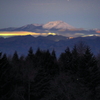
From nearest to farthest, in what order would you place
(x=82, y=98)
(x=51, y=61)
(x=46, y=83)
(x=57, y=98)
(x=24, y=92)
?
(x=82, y=98) → (x=57, y=98) → (x=24, y=92) → (x=46, y=83) → (x=51, y=61)

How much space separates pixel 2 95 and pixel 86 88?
1076 cm

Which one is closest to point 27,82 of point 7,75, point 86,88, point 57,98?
point 7,75

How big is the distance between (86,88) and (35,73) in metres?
8.32

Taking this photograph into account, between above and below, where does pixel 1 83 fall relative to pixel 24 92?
above

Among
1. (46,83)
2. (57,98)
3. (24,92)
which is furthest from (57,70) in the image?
(57,98)

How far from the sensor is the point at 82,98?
24219mm

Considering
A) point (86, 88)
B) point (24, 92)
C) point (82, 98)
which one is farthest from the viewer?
point (24, 92)

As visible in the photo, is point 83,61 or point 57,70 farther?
point 57,70

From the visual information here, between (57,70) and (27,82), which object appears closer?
(27,82)

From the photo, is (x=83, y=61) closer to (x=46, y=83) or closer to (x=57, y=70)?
(x=46, y=83)

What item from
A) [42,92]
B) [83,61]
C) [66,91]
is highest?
[83,61]

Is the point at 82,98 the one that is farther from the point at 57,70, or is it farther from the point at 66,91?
the point at 57,70

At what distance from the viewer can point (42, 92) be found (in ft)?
103

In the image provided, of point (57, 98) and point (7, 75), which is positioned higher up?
point (7, 75)
